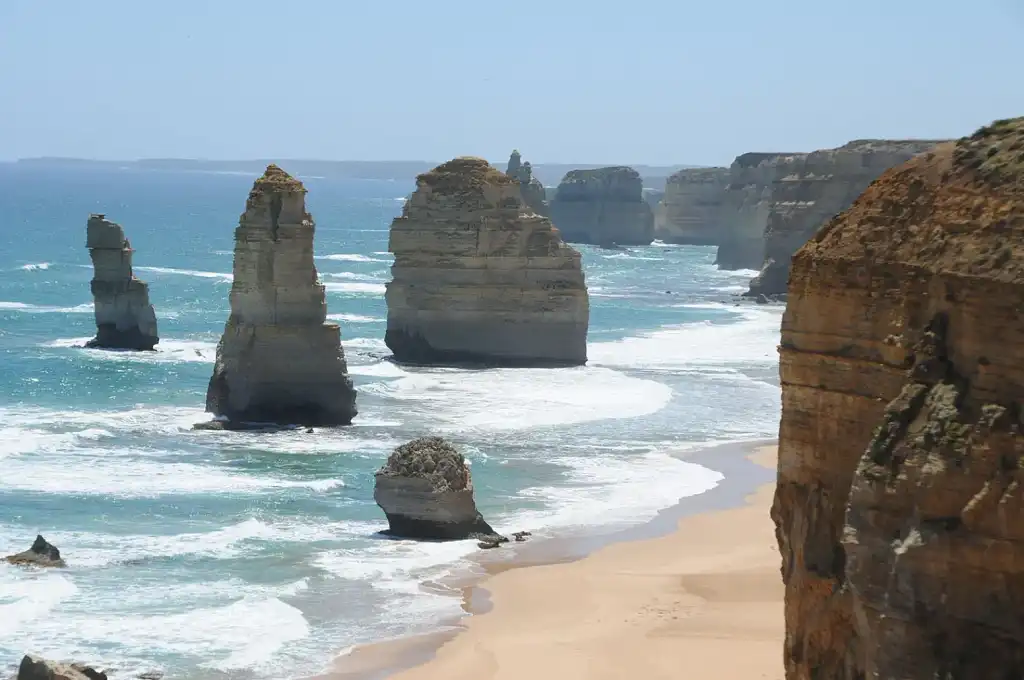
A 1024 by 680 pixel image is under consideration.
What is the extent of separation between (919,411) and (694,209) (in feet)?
419

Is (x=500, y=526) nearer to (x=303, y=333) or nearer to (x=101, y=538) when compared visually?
(x=101, y=538)

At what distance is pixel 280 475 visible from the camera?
31.7 meters

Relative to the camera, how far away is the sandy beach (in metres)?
19.2

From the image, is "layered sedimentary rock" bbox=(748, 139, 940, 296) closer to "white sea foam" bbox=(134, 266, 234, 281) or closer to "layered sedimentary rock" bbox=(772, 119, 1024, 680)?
"white sea foam" bbox=(134, 266, 234, 281)

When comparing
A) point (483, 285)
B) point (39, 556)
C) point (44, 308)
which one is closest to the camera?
point (39, 556)

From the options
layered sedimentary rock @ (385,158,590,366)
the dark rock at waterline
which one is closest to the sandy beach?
the dark rock at waterline

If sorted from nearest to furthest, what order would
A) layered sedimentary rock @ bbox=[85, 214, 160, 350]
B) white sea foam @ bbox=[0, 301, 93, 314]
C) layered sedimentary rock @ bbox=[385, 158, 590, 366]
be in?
layered sedimentary rock @ bbox=[385, 158, 590, 366] < layered sedimentary rock @ bbox=[85, 214, 160, 350] < white sea foam @ bbox=[0, 301, 93, 314]

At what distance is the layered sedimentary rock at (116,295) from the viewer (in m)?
50.0

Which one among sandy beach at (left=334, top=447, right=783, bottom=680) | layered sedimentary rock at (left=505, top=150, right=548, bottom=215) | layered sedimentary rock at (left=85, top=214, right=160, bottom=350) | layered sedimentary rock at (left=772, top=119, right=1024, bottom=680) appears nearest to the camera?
layered sedimentary rock at (left=772, top=119, right=1024, bottom=680)

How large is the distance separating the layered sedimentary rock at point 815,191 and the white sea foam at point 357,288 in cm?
1797

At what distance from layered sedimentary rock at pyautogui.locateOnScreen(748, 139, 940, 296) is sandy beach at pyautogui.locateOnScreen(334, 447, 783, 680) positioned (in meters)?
53.2

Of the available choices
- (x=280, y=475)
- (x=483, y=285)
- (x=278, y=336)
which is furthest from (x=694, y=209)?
(x=280, y=475)

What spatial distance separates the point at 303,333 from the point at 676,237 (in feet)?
338

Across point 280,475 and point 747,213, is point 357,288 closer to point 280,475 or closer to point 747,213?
point 747,213
